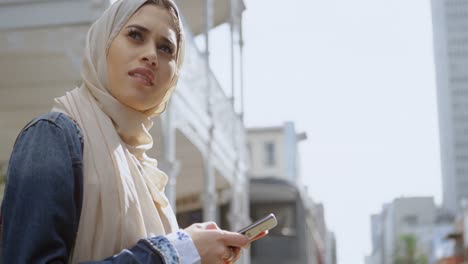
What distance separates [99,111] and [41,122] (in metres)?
0.13

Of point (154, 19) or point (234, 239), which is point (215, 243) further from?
point (154, 19)

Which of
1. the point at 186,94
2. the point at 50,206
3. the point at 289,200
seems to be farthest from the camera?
the point at 289,200

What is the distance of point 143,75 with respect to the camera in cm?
169

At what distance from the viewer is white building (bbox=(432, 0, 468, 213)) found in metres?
142

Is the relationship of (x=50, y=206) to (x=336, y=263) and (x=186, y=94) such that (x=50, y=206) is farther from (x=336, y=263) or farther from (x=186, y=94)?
(x=336, y=263)

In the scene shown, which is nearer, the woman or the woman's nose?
the woman

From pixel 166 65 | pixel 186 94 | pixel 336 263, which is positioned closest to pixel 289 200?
pixel 186 94

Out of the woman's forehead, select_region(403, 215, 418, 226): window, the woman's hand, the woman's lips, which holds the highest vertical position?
the woman's forehead

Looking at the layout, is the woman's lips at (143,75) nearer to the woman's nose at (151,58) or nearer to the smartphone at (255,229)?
the woman's nose at (151,58)

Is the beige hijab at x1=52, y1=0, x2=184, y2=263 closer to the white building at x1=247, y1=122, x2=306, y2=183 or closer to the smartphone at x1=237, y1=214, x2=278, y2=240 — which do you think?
the smartphone at x1=237, y1=214, x2=278, y2=240

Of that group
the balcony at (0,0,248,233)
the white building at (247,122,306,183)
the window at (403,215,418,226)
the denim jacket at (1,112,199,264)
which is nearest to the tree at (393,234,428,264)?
the window at (403,215,418,226)

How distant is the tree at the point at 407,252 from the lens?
300ft

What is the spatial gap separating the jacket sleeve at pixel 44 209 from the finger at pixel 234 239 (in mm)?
103

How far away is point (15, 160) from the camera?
4.91ft
